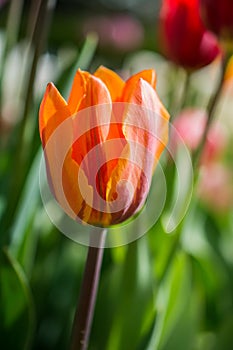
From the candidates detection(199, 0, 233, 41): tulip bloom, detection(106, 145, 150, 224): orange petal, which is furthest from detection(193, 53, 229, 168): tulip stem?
detection(106, 145, 150, 224): orange petal

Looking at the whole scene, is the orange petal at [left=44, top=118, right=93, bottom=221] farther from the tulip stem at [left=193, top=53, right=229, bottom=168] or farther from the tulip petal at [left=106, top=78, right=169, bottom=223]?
the tulip stem at [left=193, top=53, right=229, bottom=168]

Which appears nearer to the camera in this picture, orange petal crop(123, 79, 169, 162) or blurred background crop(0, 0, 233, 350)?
orange petal crop(123, 79, 169, 162)

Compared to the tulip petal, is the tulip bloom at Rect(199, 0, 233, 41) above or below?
above

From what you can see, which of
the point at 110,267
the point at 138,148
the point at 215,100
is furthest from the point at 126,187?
the point at 110,267

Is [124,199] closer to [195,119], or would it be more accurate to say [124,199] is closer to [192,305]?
[192,305]

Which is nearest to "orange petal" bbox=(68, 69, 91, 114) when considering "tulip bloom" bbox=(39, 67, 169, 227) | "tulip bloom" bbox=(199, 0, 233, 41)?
"tulip bloom" bbox=(39, 67, 169, 227)

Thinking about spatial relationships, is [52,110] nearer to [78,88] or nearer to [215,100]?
[78,88]

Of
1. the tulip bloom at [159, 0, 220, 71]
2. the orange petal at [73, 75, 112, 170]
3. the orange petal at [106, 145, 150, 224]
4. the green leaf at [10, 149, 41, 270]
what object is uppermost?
the tulip bloom at [159, 0, 220, 71]
